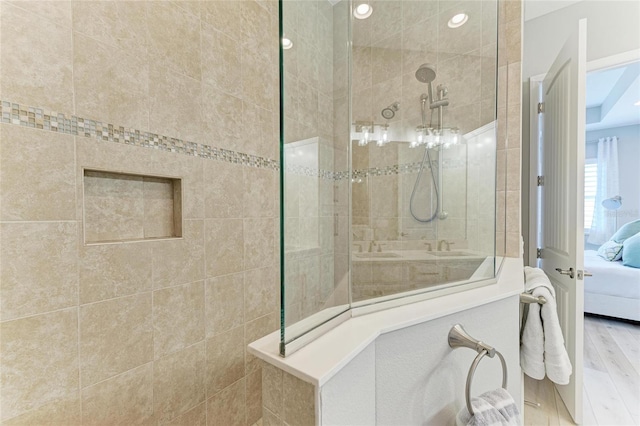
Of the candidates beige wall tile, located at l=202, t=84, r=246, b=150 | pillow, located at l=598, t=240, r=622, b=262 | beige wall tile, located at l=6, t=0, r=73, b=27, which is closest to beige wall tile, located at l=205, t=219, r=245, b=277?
beige wall tile, located at l=202, t=84, r=246, b=150

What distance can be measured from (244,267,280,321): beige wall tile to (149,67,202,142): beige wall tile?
780mm

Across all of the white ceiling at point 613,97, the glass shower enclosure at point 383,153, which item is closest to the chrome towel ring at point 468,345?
the glass shower enclosure at point 383,153

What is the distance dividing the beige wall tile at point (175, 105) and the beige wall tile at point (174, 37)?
0.15 feet

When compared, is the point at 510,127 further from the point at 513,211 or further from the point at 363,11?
the point at 363,11

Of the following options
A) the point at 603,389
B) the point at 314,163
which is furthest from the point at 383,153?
the point at 603,389

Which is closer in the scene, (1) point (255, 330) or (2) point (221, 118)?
(2) point (221, 118)

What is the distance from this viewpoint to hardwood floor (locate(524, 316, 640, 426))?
1636 millimetres

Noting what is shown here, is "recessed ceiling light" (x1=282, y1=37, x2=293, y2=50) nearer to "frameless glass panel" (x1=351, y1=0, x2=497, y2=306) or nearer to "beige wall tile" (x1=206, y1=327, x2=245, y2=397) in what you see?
"frameless glass panel" (x1=351, y1=0, x2=497, y2=306)

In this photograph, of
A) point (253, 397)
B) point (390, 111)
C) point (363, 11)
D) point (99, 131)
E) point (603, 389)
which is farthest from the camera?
point (603, 389)

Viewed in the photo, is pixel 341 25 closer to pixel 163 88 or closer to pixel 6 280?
pixel 163 88

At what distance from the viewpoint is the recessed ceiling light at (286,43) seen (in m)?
0.57

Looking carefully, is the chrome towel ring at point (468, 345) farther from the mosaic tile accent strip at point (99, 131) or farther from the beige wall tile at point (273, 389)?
the mosaic tile accent strip at point (99, 131)

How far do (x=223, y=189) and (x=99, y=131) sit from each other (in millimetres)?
546

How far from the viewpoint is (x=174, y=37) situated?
1.25 meters
